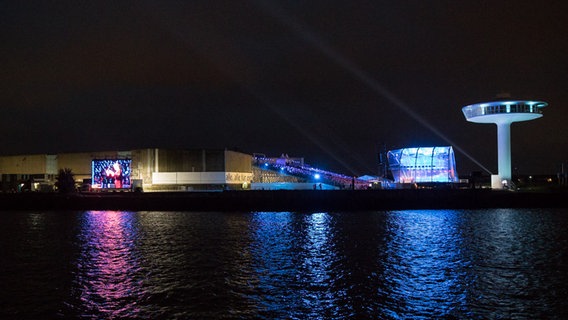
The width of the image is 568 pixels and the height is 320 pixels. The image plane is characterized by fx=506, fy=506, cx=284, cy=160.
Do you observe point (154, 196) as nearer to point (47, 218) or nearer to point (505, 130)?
point (47, 218)

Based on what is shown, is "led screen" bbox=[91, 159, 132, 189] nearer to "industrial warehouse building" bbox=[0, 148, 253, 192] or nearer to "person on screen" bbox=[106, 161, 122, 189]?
"person on screen" bbox=[106, 161, 122, 189]

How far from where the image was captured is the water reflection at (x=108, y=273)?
15977 millimetres

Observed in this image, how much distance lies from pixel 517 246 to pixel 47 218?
40.6 meters

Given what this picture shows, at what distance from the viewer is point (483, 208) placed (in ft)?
177

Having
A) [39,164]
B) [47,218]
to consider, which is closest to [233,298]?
[47,218]

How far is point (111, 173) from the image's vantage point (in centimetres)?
7531

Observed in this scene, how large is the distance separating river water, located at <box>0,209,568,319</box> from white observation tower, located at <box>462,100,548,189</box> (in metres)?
40.6

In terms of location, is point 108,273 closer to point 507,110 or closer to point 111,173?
point 111,173

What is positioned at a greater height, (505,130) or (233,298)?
(505,130)

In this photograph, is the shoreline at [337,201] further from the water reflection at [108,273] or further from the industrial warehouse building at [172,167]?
the water reflection at [108,273]

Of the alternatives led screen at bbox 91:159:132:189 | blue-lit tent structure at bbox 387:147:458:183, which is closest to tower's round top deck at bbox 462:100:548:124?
blue-lit tent structure at bbox 387:147:458:183

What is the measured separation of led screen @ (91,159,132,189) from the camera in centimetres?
7469

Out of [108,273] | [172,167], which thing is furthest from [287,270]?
[172,167]

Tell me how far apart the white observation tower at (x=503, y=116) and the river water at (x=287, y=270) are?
40.6 metres
